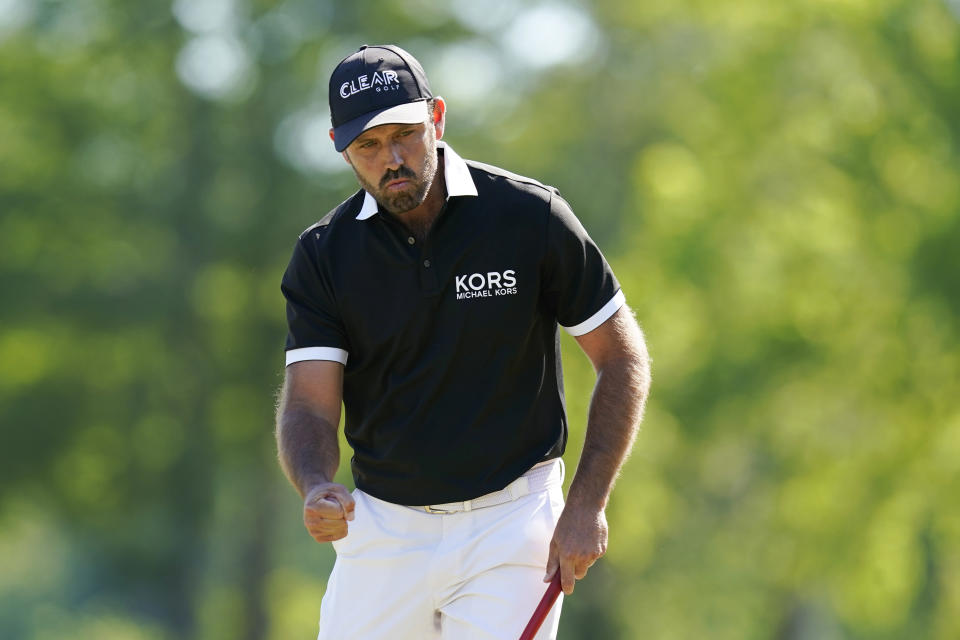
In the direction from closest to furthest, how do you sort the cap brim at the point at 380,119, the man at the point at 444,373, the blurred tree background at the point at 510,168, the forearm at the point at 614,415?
1. the cap brim at the point at 380,119
2. the man at the point at 444,373
3. the forearm at the point at 614,415
4. the blurred tree background at the point at 510,168

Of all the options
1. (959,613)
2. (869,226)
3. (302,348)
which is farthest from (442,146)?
(959,613)

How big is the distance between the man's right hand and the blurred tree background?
40.3 ft

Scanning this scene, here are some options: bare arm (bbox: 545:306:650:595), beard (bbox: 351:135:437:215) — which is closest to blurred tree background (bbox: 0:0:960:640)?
bare arm (bbox: 545:306:650:595)

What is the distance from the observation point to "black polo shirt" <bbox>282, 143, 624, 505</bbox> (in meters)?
4.96

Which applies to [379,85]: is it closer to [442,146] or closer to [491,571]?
[442,146]

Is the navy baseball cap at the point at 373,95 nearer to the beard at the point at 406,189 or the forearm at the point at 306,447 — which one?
the beard at the point at 406,189

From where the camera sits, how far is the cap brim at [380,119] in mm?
4805

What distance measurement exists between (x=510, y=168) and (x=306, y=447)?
19297 millimetres

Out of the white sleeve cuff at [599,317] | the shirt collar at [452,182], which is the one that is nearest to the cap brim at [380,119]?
the shirt collar at [452,182]

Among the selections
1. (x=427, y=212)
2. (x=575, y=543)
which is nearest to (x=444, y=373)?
(x=427, y=212)

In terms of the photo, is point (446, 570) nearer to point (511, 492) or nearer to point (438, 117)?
point (511, 492)

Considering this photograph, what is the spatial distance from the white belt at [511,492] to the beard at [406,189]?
99 cm

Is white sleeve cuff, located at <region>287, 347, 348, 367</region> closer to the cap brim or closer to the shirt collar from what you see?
the shirt collar

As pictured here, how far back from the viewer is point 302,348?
16.8ft
